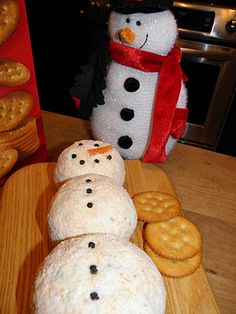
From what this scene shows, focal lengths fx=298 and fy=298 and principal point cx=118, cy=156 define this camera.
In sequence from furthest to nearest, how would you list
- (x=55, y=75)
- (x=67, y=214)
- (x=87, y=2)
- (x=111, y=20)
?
(x=55, y=75), (x=87, y=2), (x=111, y=20), (x=67, y=214)

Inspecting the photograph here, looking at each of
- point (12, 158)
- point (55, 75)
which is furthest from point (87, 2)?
point (12, 158)

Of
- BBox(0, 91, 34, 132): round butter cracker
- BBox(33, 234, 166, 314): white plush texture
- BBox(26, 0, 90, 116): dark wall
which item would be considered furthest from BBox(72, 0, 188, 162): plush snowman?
BBox(26, 0, 90, 116): dark wall

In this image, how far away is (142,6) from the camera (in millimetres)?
519

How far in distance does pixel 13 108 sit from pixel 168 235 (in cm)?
38

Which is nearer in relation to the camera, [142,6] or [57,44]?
[142,6]

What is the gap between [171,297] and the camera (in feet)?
1.54

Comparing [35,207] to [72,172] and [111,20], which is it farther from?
[111,20]

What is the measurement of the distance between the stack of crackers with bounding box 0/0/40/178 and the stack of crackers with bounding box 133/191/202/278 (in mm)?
258

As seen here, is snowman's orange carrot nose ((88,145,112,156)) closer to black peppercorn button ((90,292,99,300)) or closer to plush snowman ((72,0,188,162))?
plush snowman ((72,0,188,162))

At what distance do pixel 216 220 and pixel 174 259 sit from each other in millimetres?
175

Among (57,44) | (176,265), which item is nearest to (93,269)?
(176,265)

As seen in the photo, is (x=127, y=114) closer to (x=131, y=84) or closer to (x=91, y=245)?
(x=131, y=84)

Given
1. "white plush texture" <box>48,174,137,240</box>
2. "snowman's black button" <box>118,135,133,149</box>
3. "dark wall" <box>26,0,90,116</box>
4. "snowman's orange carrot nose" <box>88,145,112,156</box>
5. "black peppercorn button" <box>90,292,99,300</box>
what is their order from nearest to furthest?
1. "black peppercorn button" <box>90,292,99,300</box>
2. "white plush texture" <box>48,174,137,240</box>
3. "snowman's orange carrot nose" <box>88,145,112,156</box>
4. "snowman's black button" <box>118,135,133,149</box>
5. "dark wall" <box>26,0,90,116</box>

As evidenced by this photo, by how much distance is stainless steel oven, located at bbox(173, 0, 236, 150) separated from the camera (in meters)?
1.10
